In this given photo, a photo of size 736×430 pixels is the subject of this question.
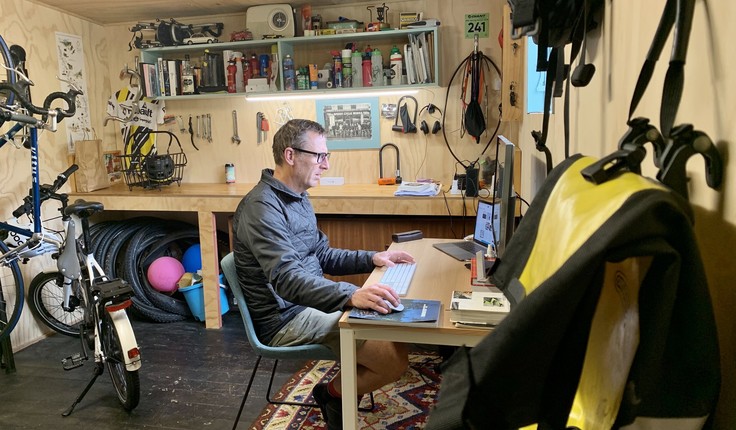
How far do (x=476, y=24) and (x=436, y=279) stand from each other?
2.40 meters

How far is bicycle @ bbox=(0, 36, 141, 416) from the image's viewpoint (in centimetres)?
264

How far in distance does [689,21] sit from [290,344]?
70.8 inches

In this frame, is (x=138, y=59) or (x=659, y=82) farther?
(x=138, y=59)

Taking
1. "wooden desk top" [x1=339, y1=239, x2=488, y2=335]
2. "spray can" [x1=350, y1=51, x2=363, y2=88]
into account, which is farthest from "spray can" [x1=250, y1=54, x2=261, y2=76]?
"wooden desk top" [x1=339, y1=239, x2=488, y2=335]

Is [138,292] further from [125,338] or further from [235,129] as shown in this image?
[235,129]

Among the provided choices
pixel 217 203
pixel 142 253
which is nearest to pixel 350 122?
pixel 217 203

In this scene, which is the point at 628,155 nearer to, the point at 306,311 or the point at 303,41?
the point at 306,311

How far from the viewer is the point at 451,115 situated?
12.7 ft

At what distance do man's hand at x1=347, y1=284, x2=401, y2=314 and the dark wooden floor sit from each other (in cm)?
124

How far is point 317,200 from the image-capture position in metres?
3.49

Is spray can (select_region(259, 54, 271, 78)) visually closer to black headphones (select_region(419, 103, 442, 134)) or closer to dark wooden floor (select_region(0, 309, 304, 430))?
black headphones (select_region(419, 103, 442, 134))

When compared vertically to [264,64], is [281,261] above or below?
below

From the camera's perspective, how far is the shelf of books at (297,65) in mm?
3586

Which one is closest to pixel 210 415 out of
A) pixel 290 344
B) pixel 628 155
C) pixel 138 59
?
pixel 290 344
